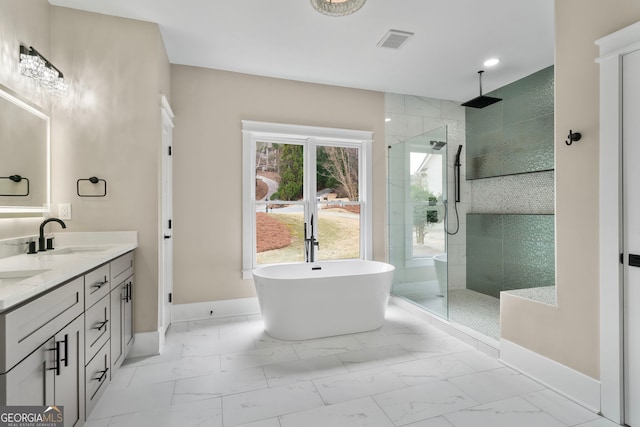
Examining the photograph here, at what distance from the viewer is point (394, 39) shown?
2793 mm

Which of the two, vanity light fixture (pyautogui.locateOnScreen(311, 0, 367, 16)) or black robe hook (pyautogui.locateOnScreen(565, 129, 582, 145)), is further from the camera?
vanity light fixture (pyautogui.locateOnScreen(311, 0, 367, 16))

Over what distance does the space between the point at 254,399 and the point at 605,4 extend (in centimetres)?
304

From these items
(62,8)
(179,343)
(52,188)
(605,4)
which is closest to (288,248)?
(179,343)

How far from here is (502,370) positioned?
2309 millimetres

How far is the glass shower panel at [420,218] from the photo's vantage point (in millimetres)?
3324

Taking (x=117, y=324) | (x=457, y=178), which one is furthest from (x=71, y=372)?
(x=457, y=178)

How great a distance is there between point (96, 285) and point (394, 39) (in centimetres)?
289

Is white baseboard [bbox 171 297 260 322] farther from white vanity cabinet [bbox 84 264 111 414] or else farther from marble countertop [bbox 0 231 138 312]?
white vanity cabinet [bbox 84 264 111 414]

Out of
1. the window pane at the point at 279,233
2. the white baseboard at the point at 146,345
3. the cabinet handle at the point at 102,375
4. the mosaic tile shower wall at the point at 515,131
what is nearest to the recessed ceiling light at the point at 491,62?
the mosaic tile shower wall at the point at 515,131

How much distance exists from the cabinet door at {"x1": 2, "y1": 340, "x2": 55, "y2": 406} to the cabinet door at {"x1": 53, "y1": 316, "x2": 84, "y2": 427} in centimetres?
5

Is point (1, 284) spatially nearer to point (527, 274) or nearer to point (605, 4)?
point (605, 4)

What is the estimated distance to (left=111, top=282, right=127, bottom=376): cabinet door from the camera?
2.04 meters

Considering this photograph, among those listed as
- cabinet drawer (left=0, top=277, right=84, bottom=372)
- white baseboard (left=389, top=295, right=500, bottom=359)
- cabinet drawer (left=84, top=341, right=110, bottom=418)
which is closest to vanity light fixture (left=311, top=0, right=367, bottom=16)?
cabinet drawer (left=0, top=277, right=84, bottom=372)

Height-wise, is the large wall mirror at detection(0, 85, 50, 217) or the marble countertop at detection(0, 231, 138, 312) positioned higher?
the large wall mirror at detection(0, 85, 50, 217)
